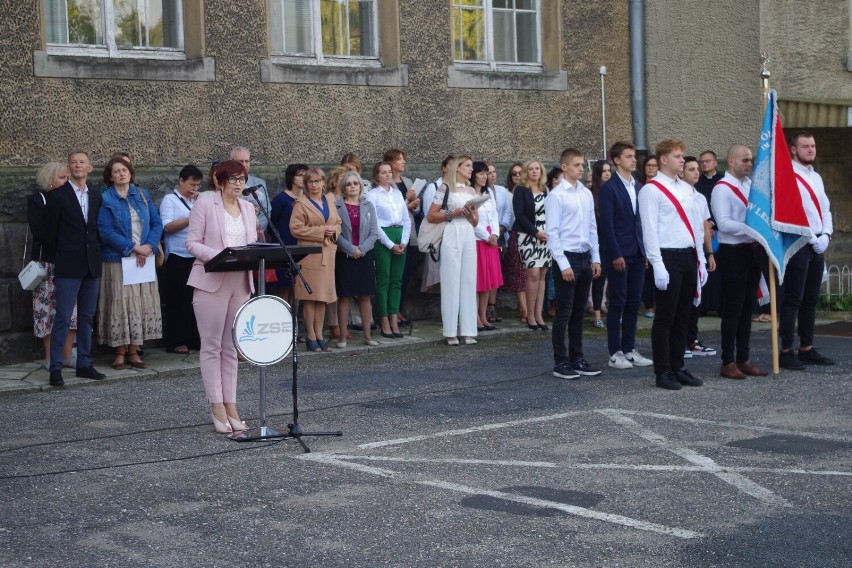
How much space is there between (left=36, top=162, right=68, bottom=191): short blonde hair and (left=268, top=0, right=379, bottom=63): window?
399cm

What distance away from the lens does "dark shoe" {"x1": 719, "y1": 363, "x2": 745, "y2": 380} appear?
11.6 meters

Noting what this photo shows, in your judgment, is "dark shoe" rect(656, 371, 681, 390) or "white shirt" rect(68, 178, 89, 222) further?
"white shirt" rect(68, 178, 89, 222)

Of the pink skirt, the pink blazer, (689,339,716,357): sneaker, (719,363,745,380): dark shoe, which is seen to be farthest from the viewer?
the pink skirt

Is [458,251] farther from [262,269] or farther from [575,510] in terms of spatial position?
[575,510]

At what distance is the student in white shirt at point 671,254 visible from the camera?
1101 centimetres

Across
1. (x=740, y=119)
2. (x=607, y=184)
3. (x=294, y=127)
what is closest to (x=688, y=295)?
(x=607, y=184)

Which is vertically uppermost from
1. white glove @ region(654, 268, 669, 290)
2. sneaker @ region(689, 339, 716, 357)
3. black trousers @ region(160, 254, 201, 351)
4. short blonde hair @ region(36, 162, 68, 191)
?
short blonde hair @ region(36, 162, 68, 191)

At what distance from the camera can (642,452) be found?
335 inches

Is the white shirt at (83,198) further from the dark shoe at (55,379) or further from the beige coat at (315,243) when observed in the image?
the beige coat at (315,243)

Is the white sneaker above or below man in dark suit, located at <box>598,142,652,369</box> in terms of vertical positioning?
below

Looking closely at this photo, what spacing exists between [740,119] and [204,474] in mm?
13363

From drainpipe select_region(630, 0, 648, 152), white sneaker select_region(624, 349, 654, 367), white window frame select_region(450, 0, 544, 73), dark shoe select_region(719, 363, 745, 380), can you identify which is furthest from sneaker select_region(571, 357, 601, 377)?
drainpipe select_region(630, 0, 648, 152)

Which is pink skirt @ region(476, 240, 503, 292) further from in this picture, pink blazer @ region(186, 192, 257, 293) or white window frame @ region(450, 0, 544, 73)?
pink blazer @ region(186, 192, 257, 293)

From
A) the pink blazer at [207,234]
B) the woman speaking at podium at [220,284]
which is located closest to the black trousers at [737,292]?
the woman speaking at podium at [220,284]
